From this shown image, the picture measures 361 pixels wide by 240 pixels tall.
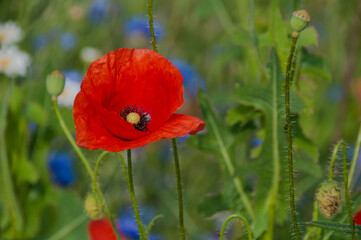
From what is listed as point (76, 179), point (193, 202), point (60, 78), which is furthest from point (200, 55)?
point (60, 78)

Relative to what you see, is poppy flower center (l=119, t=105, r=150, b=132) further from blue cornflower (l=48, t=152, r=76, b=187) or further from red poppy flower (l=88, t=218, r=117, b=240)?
blue cornflower (l=48, t=152, r=76, b=187)

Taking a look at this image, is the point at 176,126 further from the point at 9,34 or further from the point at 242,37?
the point at 9,34

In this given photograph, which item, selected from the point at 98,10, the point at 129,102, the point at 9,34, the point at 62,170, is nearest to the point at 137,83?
the point at 129,102

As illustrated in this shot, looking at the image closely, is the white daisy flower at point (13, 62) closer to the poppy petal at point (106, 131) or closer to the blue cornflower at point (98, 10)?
the blue cornflower at point (98, 10)

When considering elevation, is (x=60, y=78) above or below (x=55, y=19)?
below

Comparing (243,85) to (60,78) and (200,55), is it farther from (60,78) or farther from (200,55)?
(200,55)

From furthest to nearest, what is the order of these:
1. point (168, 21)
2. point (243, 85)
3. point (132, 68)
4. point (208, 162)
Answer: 1. point (168, 21)
2. point (208, 162)
3. point (243, 85)
4. point (132, 68)

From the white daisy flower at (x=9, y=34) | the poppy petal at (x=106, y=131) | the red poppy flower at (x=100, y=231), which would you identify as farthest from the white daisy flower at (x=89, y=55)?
the poppy petal at (x=106, y=131)
